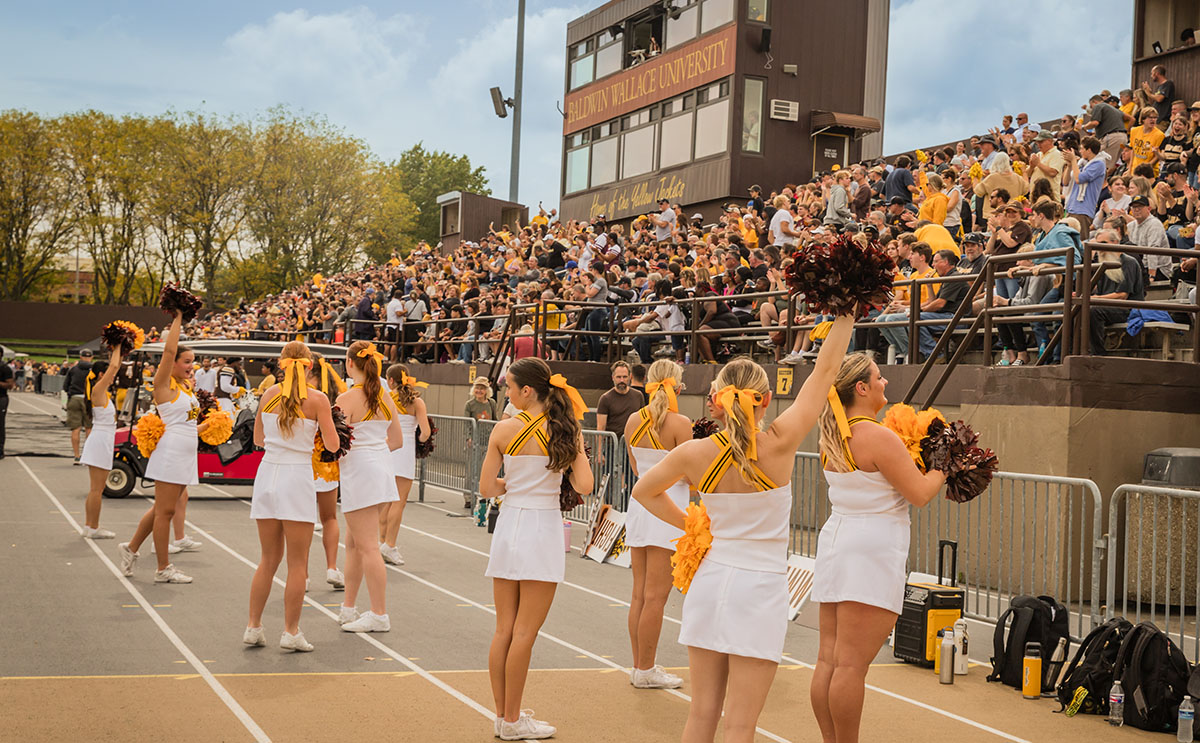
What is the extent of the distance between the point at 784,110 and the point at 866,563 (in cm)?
2607

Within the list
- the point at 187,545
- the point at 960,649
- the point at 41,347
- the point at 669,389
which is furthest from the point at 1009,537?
the point at 41,347

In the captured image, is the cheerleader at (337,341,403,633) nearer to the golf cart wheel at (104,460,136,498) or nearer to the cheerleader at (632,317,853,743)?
the cheerleader at (632,317,853,743)

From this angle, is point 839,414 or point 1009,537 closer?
point 839,414

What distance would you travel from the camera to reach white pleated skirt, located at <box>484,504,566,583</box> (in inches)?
244

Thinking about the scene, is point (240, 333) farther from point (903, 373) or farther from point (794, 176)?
point (903, 373)

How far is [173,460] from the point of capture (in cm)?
1030

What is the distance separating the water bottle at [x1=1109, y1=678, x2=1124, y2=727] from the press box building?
76.3 feet

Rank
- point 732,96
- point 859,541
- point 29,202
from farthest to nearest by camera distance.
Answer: point 29,202
point 732,96
point 859,541

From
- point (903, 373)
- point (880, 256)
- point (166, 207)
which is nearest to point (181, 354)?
point (903, 373)

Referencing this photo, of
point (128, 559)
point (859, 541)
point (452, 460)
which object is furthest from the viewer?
point (452, 460)

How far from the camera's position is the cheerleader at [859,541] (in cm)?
529

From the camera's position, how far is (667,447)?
25.3ft

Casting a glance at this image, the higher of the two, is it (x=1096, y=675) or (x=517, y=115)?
(x=517, y=115)

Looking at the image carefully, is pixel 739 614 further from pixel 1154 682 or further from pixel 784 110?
pixel 784 110
